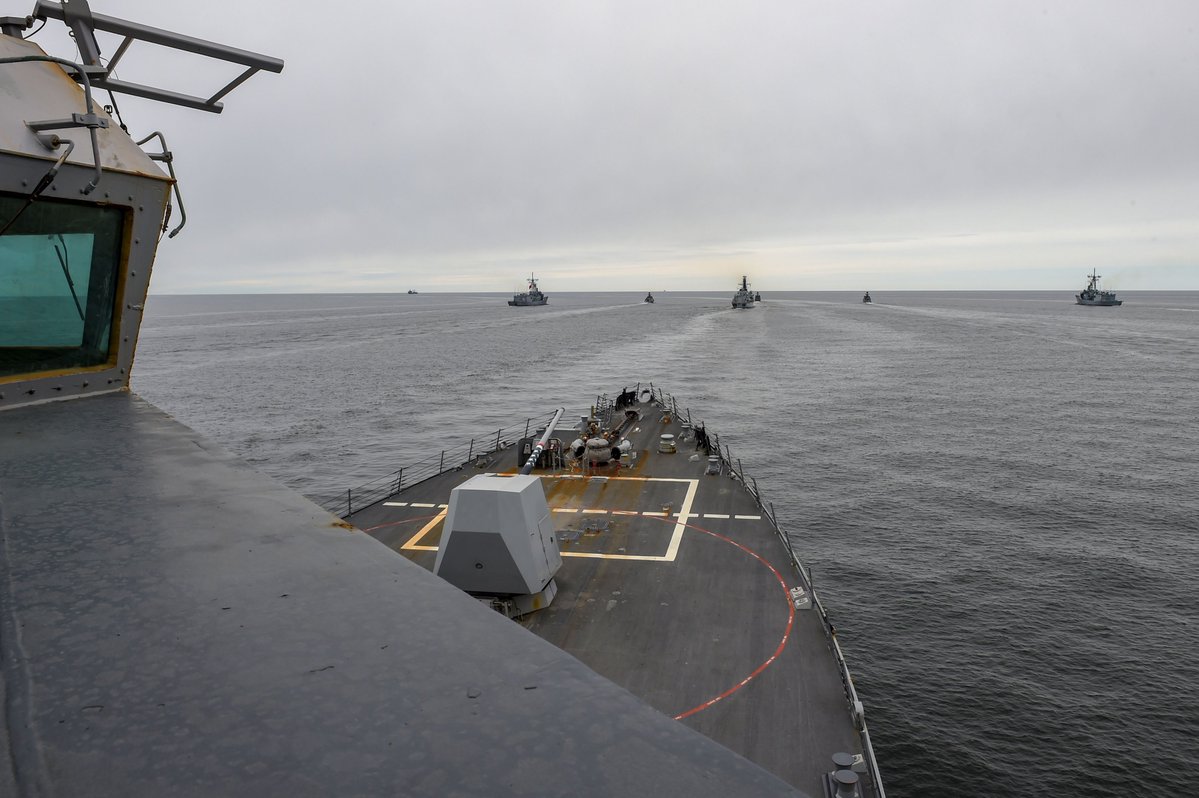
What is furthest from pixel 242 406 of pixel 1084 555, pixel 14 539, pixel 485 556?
pixel 14 539

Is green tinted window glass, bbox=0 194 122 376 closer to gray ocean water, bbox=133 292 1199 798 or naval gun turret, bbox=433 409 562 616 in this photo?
naval gun turret, bbox=433 409 562 616

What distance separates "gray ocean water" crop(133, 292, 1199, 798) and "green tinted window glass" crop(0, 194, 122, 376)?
41.2 ft

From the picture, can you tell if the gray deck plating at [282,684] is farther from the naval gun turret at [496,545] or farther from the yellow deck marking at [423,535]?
the yellow deck marking at [423,535]

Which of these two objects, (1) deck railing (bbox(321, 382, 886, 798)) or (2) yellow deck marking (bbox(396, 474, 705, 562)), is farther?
(2) yellow deck marking (bbox(396, 474, 705, 562))

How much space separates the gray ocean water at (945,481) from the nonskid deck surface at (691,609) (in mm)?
1101

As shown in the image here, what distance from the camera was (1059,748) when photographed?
65.9 feet

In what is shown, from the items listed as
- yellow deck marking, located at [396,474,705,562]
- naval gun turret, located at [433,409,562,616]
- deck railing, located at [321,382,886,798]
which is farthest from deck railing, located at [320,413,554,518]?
naval gun turret, located at [433,409,562,616]

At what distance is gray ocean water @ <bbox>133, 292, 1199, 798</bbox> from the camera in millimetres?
21125

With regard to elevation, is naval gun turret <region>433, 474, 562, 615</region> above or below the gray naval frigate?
below

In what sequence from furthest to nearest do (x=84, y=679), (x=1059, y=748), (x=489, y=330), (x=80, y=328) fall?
(x=489, y=330) < (x=1059, y=748) < (x=80, y=328) < (x=84, y=679)

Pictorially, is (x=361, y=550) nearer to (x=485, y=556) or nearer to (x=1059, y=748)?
(x=485, y=556)

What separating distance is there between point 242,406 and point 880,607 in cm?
6218

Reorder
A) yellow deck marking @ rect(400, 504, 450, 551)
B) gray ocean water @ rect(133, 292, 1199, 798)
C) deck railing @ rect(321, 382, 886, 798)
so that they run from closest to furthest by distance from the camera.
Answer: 1. deck railing @ rect(321, 382, 886, 798)
2. gray ocean water @ rect(133, 292, 1199, 798)
3. yellow deck marking @ rect(400, 504, 450, 551)

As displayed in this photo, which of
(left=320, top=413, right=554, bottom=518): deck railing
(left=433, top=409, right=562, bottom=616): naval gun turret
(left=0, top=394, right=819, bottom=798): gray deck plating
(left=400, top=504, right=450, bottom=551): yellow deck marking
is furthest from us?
(left=320, top=413, right=554, bottom=518): deck railing
